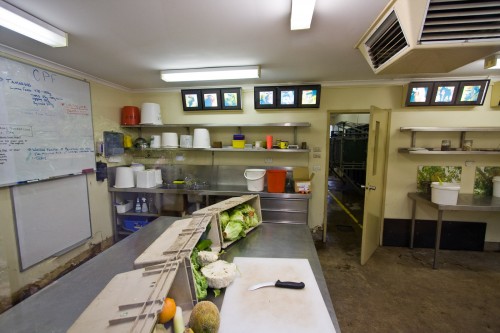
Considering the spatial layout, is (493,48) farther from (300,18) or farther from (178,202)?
(178,202)

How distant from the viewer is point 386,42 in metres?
1.60

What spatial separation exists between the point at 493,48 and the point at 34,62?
12.2 ft

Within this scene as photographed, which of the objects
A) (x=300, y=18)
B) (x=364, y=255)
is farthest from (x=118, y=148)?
(x=364, y=255)

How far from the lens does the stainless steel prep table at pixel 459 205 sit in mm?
2688

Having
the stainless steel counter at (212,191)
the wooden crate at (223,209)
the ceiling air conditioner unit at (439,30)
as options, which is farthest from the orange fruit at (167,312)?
the stainless steel counter at (212,191)

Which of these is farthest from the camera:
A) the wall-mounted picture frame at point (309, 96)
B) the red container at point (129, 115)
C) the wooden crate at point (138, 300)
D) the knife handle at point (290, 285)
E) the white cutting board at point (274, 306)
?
the red container at point (129, 115)

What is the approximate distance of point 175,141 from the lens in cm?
355

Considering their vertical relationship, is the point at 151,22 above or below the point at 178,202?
above

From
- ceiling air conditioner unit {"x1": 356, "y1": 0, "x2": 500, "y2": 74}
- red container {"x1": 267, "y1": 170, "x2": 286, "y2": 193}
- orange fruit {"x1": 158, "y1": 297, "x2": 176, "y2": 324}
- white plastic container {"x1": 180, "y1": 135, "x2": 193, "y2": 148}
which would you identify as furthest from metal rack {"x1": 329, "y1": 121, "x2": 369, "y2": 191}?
orange fruit {"x1": 158, "y1": 297, "x2": 176, "y2": 324}

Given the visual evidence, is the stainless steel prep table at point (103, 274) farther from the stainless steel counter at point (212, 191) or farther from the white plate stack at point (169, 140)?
the white plate stack at point (169, 140)

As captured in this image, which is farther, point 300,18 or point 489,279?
point 489,279

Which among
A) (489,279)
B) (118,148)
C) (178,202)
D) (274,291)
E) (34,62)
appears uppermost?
(34,62)

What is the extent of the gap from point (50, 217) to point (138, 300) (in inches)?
101

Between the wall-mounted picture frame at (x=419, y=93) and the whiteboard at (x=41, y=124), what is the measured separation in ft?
14.0
